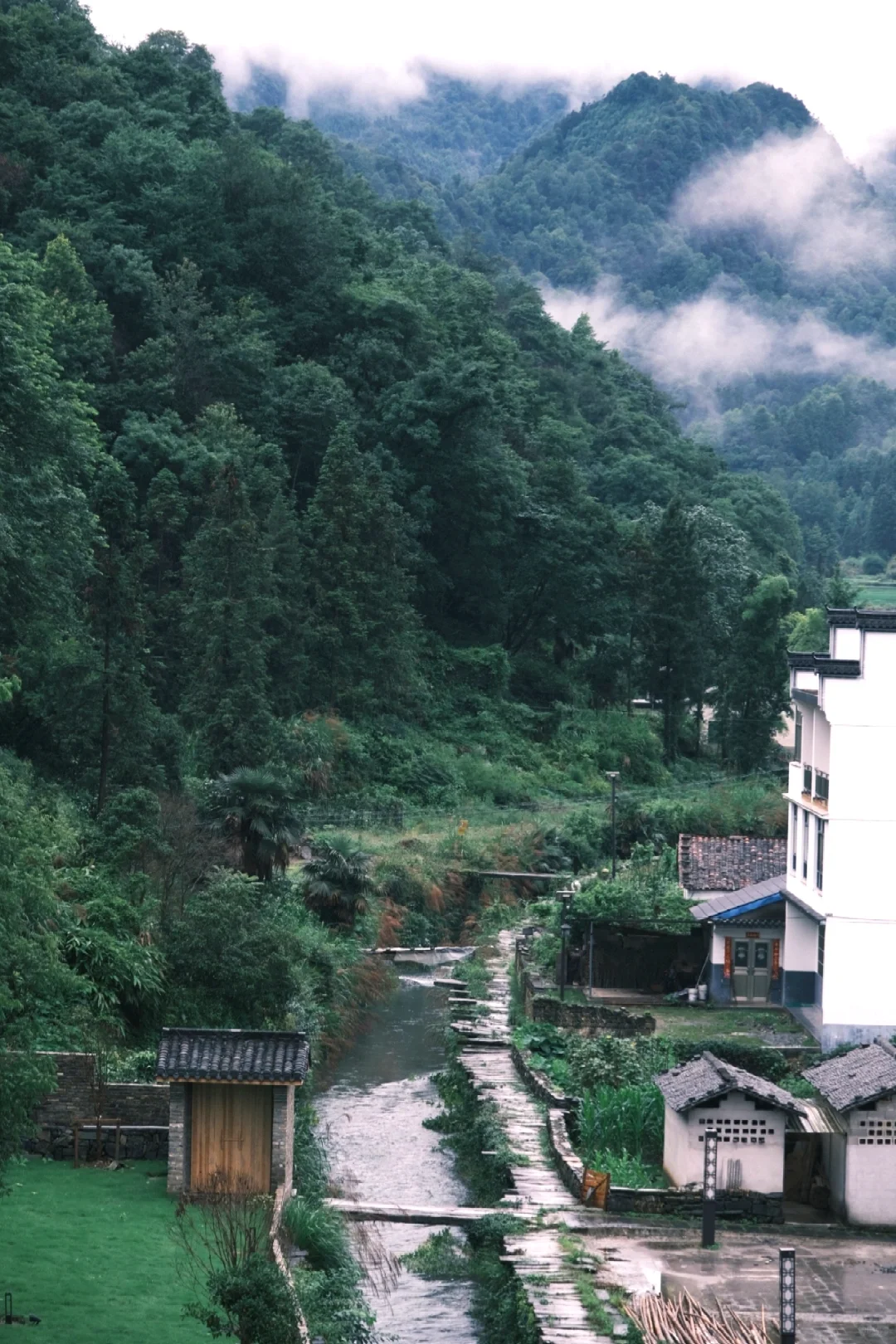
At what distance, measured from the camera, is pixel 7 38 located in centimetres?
7094

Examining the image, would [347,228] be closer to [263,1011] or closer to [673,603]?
[673,603]

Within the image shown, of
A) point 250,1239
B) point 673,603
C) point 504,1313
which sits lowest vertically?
point 504,1313

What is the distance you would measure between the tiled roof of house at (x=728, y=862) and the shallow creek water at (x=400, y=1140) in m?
5.81

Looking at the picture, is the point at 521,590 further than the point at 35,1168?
Yes

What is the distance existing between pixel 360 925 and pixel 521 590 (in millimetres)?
28864

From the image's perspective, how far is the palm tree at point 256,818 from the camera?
35.3m

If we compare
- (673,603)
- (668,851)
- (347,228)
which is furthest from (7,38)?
(668,851)

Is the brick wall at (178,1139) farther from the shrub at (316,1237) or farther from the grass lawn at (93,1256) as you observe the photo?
the shrub at (316,1237)

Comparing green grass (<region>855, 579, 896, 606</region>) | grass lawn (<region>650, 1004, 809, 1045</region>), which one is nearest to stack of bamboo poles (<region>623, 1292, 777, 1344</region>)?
grass lawn (<region>650, 1004, 809, 1045</region>)

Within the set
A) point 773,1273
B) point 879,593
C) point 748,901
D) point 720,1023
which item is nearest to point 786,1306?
point 773,1273

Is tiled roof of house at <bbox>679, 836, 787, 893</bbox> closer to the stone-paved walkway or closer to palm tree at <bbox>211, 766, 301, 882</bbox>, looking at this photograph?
the stone-paved walkway

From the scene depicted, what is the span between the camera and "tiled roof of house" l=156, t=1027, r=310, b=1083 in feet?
71.9

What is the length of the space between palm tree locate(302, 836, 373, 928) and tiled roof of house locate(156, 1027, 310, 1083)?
666 inches

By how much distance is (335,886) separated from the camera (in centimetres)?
4000
